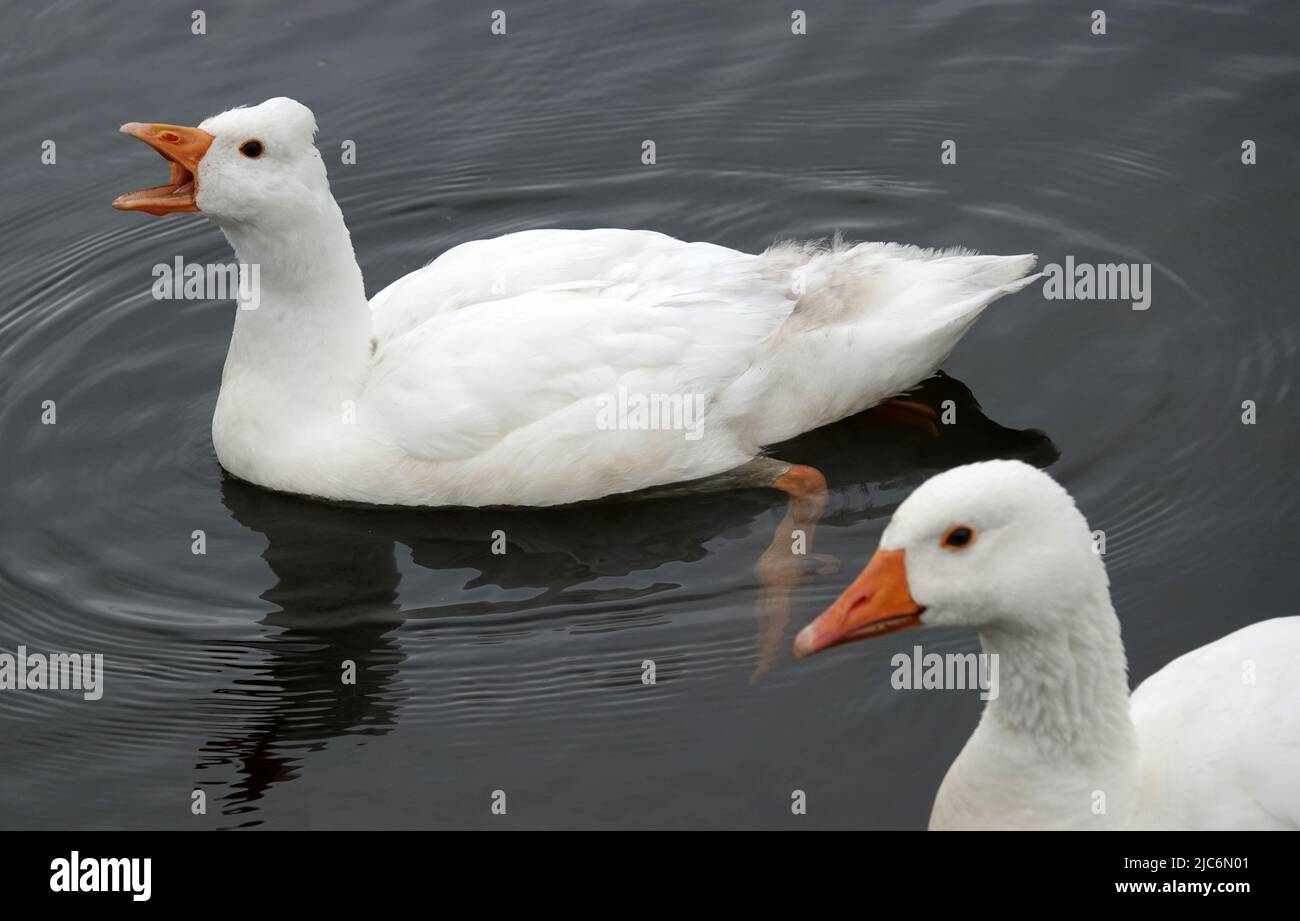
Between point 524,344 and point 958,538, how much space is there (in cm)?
313

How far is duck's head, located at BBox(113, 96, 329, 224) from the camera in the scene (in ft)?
26.0

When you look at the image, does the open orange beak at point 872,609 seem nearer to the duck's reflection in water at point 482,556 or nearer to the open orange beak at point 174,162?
the duck's reflection in water at point 482,556

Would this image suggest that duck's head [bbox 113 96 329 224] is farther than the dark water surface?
Yes

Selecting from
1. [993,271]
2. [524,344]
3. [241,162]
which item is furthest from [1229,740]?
[241,162]

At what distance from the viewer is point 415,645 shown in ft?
25.5

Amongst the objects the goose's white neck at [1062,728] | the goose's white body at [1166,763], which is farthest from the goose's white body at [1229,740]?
the goose's white neck at [1062,728]

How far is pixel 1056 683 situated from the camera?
562 centimetres

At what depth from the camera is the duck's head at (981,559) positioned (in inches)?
210

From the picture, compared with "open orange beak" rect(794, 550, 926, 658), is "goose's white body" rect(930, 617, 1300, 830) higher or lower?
lower

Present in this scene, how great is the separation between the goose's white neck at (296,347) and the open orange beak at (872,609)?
11.3ft

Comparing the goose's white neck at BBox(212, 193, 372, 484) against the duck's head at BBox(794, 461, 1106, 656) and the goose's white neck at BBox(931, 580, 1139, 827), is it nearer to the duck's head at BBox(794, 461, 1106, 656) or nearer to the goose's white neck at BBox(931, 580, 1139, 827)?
the duck's head at BBox(794, 461, 1106, 656)

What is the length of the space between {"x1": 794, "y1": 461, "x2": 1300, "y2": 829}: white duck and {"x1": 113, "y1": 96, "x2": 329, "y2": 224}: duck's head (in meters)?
3.64

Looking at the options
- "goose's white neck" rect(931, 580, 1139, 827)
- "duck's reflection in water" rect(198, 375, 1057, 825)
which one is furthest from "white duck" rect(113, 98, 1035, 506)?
"goose's white neck" rect(931, 580, 1139, 827)

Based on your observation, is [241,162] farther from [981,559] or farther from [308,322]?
[981,559]
